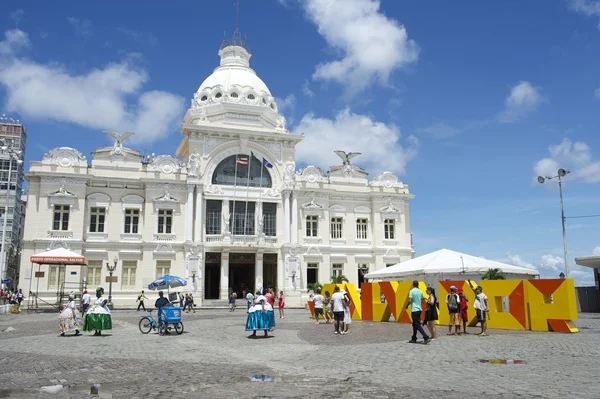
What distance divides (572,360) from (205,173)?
35446 millimetres

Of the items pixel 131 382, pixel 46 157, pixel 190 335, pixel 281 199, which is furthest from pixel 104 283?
pixel 131 382

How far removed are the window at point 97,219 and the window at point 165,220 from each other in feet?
14.0

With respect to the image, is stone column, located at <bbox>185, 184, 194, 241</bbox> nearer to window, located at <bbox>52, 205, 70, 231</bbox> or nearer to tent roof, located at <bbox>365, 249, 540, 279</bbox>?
window, located at <bbox>52, 205, 70, 231</bbox>

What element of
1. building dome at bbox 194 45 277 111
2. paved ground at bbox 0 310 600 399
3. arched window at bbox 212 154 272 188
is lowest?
paved ground at bbox 0 310 600 399

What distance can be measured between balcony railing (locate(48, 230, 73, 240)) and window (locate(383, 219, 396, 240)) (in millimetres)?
26556

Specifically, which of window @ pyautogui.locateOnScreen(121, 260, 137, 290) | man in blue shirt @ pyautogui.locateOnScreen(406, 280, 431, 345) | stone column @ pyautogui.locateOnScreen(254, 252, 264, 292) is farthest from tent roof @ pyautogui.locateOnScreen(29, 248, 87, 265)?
man in blue shirt @ pyautogui.locateOnScreen(406, 280, 431, 345)

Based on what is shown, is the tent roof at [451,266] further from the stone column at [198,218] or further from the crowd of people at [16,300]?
the crowd of people at [16,300]

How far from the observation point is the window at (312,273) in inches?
1757

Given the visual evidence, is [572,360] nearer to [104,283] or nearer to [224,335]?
[224,335]

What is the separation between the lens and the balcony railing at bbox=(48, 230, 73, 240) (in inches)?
1514

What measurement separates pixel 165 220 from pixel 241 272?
8925mm

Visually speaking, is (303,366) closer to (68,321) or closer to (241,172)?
(68,321)

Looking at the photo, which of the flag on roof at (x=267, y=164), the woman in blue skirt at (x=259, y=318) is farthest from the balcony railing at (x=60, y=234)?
the woman in blue skirt at (x=259, y=318)

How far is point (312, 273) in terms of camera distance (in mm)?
44844
